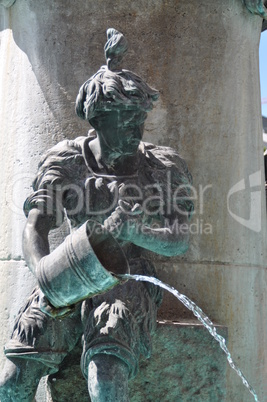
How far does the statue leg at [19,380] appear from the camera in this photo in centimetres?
417

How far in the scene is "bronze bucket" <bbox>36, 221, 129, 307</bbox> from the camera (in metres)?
3.70

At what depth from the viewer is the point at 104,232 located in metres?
3.79

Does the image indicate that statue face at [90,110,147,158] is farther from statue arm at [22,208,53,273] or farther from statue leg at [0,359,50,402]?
statue leg at [0,359,50,402]

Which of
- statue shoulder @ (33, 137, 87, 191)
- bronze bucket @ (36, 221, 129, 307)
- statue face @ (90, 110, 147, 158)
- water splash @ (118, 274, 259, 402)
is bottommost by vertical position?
water splash @ (118, 274, 259, 402)

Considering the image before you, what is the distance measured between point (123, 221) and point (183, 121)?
1.27 m

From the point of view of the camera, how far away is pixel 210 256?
4.96 meters

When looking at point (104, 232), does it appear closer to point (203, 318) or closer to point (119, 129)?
point (119, 129)

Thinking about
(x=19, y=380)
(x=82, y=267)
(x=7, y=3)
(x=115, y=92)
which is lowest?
(x=19, y=380)

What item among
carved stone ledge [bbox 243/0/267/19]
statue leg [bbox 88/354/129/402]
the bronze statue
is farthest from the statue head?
carved stone ledge [bbox 243/0/267/19]

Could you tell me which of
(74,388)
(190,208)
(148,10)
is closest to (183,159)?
(190,208)

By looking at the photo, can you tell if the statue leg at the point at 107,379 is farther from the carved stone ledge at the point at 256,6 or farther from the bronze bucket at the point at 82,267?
the carved stone ledge at the point at 256,6

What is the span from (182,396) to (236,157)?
1468mm

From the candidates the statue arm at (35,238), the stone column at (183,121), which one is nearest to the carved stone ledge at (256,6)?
the stone column at (183,121)

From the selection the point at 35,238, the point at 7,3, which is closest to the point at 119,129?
the point at 35,238
